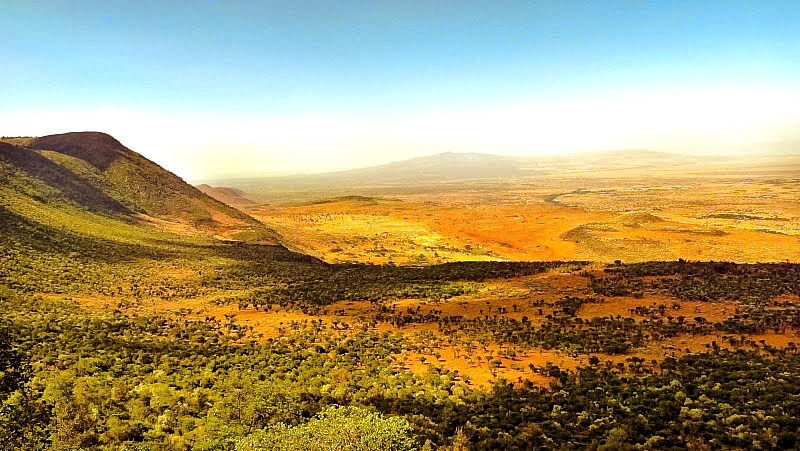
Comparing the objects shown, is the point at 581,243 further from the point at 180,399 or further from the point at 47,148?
the point at 47,148

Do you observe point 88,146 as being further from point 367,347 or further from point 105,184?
point 367,347

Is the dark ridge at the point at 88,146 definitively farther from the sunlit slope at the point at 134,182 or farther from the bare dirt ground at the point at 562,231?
the bare dirt ground at the point at 562,231

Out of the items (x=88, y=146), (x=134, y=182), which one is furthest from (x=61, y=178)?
(x=88, y=146)

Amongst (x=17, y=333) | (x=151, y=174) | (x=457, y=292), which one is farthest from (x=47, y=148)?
(x=457, y=292)

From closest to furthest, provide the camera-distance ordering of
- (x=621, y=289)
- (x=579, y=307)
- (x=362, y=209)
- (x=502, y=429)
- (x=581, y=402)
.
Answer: (x=502, y=429) < (x=581, y=402) < (x=579, y=307) < (x=621, y=289) < (x=362, y=209)

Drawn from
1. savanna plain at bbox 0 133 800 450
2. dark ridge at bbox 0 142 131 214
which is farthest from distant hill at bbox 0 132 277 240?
savanna plain at bbox 0 133 800 450

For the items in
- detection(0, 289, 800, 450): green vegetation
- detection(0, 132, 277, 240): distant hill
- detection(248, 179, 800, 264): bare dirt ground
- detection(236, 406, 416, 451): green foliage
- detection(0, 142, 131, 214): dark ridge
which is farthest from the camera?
detection(248, 179, 800, 264): bare dirt ground

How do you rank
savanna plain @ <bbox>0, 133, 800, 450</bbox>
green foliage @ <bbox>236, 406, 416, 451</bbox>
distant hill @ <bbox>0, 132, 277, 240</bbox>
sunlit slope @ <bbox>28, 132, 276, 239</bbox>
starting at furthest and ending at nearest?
sunlit slope @ <bbox>28, 132, 276, 239</bbox>
distant hill @ <bbox>0, 132, 277, 240</bbox>
savanna plain @ <bbox>0, 133, 800, 450</bbox>
green foliage @ <bbox>236, 406, 416, 451</bbox>

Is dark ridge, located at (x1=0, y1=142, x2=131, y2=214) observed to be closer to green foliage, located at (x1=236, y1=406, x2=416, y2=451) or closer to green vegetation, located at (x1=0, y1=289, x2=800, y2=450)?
green vegetation, located at (x1=0, y1=289, x2=800, y2=450)
